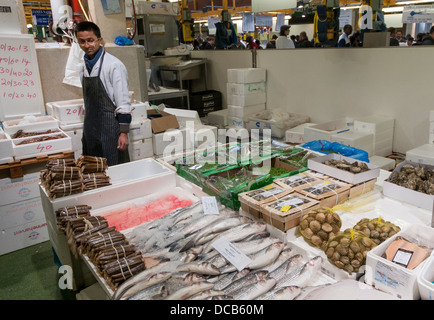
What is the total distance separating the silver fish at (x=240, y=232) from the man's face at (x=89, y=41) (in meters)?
2.16

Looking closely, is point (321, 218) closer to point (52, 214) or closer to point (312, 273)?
point (312, 273)

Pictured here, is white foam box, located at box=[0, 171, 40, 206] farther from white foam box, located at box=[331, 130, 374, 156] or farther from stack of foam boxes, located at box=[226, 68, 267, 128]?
stack of foam boxes, located at box=[226, 68, 267, 128]

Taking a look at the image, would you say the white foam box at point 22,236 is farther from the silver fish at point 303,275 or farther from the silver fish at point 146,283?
the silver fish at point 303,275

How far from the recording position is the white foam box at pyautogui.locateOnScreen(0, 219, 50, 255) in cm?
315

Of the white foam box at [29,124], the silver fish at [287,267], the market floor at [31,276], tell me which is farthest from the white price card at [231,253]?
the white foam box at [29,124]

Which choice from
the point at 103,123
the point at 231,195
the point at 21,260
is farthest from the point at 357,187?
the point at 21,260

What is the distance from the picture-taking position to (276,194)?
207cm

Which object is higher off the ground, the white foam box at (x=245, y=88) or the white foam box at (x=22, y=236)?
the white foam box at (x=245, y=88)

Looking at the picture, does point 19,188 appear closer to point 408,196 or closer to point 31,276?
point 31,276

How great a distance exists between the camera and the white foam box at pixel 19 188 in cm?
302

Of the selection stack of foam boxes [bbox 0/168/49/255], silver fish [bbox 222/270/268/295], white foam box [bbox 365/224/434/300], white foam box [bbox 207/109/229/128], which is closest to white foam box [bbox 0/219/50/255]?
stack of foam boxes [bbox 0/168/49/255]

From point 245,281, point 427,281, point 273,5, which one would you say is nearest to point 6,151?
point 245,281

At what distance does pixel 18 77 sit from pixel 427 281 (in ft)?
12.7
